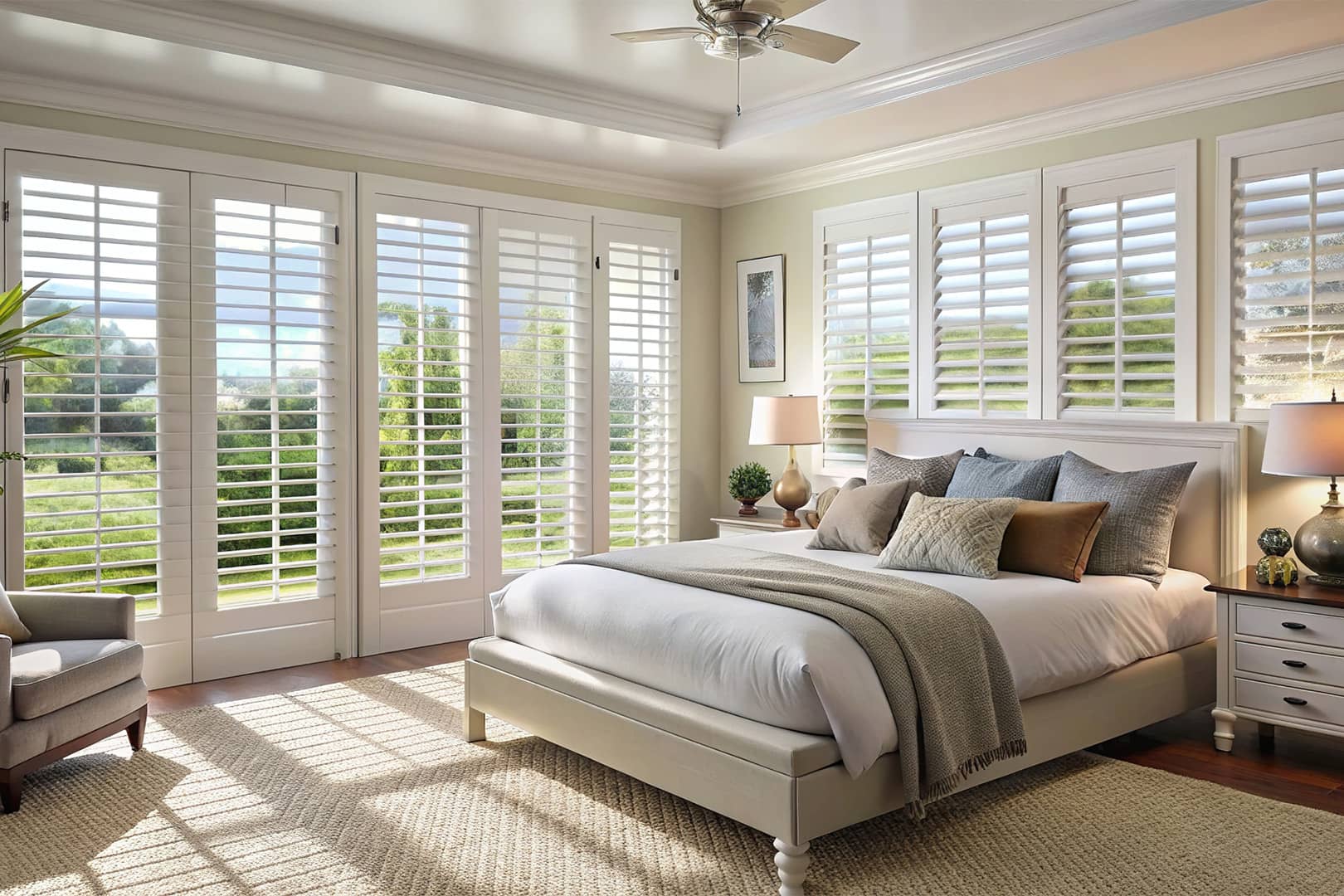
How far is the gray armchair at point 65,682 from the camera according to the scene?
3.14m

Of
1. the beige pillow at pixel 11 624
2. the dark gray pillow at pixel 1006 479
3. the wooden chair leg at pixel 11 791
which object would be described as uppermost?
the dark gray pillow at pixel 1006 479

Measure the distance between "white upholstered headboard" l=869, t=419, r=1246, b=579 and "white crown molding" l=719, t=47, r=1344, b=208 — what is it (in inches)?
51.5

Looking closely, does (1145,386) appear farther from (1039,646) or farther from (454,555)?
(454,555)

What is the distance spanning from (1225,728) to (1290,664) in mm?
344

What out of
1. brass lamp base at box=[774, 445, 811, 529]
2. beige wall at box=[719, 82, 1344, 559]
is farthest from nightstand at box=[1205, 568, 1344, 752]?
brass lamp base at box=[774, 445, 811, 529]

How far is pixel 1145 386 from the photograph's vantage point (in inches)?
175

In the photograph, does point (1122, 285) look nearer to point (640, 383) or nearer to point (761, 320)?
point (761, 320)

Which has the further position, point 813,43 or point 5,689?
point 813,43

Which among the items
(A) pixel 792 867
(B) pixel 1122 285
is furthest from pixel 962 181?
(A) pixel 792 867

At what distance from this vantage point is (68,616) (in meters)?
3.64

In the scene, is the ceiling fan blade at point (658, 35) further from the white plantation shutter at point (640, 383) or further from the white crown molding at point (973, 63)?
the white plantation shutter at point (640, 383)

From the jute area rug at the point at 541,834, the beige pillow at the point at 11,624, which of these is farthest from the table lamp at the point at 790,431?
the beige pillow at the point at 11,624

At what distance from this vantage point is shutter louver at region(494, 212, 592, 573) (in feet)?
18.4

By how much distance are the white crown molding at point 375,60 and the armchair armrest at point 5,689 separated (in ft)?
6.94
